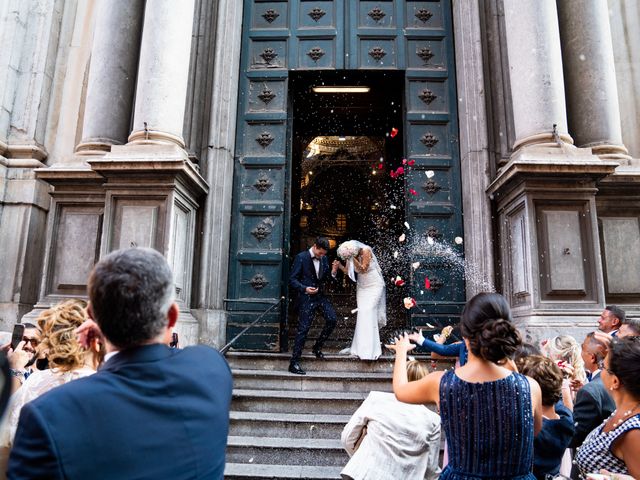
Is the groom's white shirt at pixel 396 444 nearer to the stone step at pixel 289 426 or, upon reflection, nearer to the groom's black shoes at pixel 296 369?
the stone step at pixel 289 426

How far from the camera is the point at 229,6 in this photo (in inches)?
336

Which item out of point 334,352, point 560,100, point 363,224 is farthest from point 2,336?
point 363,224

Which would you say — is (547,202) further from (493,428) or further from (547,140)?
(493,428)

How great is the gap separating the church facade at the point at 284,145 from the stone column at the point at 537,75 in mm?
25

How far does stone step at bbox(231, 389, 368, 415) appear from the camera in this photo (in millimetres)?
5754

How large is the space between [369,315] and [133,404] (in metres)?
6.80

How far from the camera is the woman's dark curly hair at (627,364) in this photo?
93.1 inches

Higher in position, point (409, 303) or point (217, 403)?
point (409, 303)

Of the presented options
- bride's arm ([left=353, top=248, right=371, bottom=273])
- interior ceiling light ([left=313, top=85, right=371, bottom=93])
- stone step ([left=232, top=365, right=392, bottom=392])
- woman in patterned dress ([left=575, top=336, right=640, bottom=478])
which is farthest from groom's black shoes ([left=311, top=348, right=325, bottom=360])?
interior ceiling light ([left=313, top=85, right=371, bottom=93])

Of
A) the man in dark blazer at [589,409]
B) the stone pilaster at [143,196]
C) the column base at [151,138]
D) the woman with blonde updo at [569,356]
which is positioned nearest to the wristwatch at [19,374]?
the stone pilaster at [143,196]

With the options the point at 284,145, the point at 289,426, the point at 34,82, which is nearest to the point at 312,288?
the point at 289,426

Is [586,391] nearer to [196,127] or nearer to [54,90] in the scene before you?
[196,127]

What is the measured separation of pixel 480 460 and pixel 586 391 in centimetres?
132

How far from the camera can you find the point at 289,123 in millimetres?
8680
